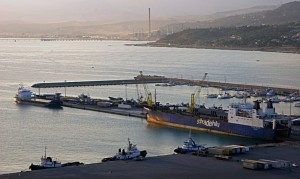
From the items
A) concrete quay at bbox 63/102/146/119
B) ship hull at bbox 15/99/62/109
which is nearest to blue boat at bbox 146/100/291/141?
concrete quay at bbox 63/102/146/119

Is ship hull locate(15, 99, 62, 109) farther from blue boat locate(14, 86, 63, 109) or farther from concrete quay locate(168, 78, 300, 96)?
concrete quay locate(168, 78, 300, 96)

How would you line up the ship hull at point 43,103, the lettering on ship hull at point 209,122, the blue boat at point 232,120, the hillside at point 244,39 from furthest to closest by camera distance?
the hillside at point 244,39 → the ship hull at point 43,103 → the lettering on ship hull at point 209,122 → the blue boat at point 232,120

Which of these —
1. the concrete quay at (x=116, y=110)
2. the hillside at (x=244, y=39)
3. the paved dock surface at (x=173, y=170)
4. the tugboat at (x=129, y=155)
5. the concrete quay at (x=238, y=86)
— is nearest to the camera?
the paved dock surface at (x=173, y=170)

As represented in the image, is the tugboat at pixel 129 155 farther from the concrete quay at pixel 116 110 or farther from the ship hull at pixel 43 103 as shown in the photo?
the ship hull at pixel 43 103

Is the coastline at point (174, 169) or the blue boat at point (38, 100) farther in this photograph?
the blue boat at point (38, 100)

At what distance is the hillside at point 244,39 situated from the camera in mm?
64188

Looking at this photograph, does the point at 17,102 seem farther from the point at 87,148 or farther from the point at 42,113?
the point at 87,148

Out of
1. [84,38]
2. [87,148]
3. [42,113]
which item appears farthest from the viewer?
[84,38]

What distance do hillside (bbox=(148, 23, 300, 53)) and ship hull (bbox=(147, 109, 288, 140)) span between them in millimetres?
44252

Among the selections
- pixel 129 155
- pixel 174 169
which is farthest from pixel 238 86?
pixel 174 169

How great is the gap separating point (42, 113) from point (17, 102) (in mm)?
2776

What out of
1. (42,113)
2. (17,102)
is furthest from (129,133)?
(17,102)

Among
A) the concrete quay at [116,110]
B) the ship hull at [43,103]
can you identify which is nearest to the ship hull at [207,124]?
the concrete quay at [116,110]

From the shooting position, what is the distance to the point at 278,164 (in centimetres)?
937
